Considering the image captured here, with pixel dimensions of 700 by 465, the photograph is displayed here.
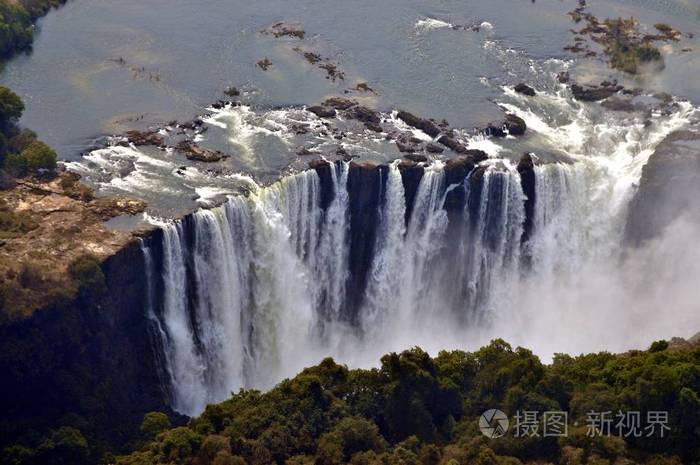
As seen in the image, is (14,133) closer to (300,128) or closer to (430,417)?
(300,128)

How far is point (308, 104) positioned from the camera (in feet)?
176

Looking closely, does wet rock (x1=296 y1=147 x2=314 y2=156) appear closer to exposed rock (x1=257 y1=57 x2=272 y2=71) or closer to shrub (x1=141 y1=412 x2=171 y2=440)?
exposed rock (x1=257 y1=57 x2=272 y2=71)

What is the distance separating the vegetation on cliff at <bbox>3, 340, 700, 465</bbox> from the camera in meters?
36.0

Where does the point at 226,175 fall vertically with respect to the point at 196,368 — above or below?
above

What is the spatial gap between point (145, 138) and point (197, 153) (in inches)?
116

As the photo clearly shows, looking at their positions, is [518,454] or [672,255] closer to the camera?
[518,454]

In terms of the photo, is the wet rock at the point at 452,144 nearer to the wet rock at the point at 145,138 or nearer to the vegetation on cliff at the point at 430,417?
the vegetation on cliff at the point at 430,417

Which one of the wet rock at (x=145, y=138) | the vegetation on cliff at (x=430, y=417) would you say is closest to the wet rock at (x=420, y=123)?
the wet rock at (x=145, y=138)

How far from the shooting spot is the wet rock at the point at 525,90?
5688 centimetres

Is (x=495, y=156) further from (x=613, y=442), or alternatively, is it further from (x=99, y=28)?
(x=99, y=28)

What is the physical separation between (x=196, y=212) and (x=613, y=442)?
19769 mm

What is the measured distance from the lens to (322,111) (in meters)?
52.8

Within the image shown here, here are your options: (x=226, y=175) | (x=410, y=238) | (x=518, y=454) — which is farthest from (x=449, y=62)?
(x=518, y=454)

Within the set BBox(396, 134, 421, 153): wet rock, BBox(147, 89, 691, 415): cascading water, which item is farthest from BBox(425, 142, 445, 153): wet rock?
BBox(147, 89, 691, 415): cascading water
